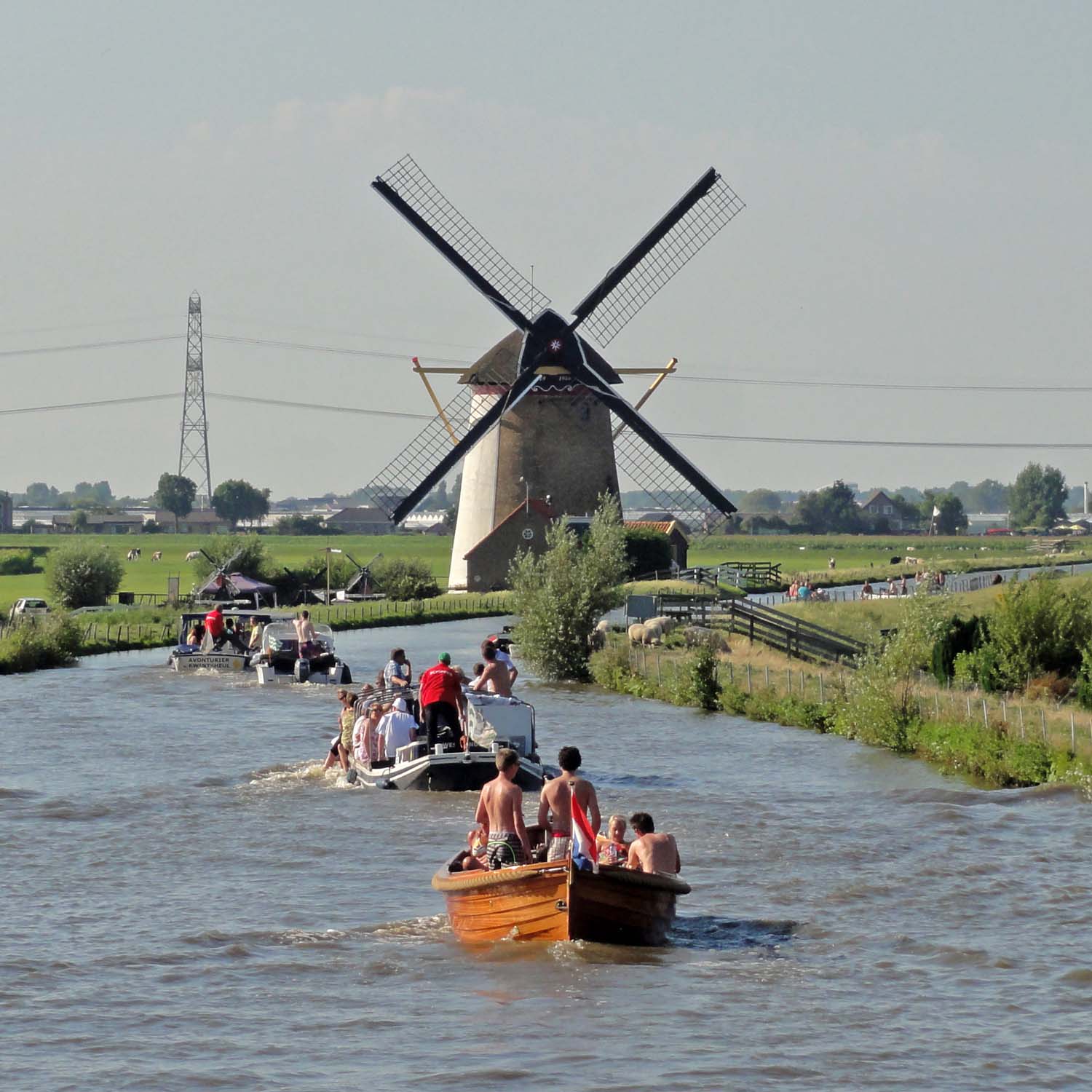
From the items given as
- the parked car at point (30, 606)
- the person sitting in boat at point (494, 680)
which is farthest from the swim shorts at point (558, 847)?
the parked car at point (30, 606)

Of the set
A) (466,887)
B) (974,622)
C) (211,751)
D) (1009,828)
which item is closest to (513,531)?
(974,622)

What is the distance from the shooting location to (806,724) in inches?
1545

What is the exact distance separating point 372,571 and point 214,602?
45.2ft

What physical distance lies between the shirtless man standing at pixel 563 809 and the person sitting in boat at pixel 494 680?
423 inches

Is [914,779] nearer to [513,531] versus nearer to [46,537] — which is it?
[513,531]

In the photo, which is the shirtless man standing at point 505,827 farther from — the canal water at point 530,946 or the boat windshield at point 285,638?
the boat windshield at point 285,638

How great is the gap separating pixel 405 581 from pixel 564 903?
2736 inches

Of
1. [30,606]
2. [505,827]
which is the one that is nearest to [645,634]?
[30,606]

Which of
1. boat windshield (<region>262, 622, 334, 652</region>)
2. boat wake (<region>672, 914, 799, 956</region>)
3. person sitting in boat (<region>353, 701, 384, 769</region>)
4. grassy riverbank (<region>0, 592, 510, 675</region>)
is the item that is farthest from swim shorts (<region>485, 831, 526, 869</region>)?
grassy riverbank (<region>0, 592, 510, 675</region>)

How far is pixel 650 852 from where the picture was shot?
18.6 metres

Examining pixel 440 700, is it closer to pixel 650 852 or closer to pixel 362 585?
pixel 650 852

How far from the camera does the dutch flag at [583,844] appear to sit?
59.1 ft

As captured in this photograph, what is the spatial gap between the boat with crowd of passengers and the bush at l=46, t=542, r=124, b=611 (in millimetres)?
65418

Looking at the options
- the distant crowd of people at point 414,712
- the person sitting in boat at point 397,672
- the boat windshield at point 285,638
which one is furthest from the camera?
the boat windshield at point 285,638
